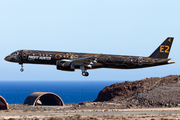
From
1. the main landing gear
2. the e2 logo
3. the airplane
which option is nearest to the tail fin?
the e2 logo

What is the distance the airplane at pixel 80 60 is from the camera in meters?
Answer: 52.7

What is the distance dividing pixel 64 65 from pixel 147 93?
38.4m

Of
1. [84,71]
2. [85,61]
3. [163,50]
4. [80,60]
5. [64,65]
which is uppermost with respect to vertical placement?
[163,50]

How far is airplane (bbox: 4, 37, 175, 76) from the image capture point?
52.7 metres

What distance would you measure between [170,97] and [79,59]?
119 feet

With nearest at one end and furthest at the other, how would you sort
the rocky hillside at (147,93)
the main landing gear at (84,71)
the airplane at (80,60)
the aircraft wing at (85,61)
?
the aircraft wing at (85,61) < the airplane at (80,60) < the main landing gear at (84,71) < the rocky hillside at (147,93)

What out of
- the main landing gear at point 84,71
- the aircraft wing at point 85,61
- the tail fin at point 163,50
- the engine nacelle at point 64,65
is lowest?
the main landing gear at point 84,71

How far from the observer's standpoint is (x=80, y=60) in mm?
51312

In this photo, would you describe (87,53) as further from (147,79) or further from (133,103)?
(147,79)

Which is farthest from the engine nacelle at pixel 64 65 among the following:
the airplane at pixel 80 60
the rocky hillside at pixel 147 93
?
the rocky hillside at pixel 147 93

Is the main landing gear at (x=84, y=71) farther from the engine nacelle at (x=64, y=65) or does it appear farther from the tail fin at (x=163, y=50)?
the tail fin at (x=163, y=50)

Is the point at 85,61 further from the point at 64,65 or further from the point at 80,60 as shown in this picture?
the point at 64,65

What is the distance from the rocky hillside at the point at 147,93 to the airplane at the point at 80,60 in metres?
20.4

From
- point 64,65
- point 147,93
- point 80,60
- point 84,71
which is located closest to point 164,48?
point 84,71
